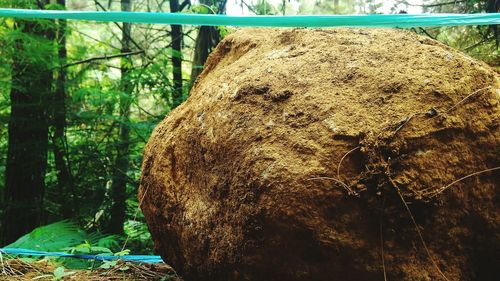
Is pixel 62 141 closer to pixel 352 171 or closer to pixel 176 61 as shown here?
pixel 176 61

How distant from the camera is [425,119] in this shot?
163 centimetres

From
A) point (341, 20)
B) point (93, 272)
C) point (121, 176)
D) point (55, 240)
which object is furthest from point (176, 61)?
point (341, 20)

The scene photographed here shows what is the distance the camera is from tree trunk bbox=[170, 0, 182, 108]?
16.4 ft

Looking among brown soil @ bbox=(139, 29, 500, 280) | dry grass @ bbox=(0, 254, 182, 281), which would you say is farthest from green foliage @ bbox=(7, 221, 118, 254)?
brown soil @ bbox=(139, 29, 500, 280)

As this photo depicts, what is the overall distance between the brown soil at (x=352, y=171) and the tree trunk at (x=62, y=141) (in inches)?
145

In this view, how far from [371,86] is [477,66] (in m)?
0.48

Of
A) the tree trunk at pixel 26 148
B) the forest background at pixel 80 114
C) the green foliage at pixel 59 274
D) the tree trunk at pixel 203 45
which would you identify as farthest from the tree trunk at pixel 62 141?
the green foliage at pixel 59 274

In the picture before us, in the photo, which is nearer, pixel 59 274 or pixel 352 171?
pixel 352 171

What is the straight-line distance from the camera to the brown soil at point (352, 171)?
155 cm

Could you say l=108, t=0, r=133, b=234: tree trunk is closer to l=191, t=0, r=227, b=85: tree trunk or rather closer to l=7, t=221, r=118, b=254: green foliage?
l=191, t=0, r=227, b=85: tree trunk

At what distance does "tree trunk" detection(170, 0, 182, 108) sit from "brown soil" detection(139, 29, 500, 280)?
305 cm

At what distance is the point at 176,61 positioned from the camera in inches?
217

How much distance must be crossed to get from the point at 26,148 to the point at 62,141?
1.37ft

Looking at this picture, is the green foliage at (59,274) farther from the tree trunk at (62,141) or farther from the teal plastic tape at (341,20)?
the tree trunk at (62,141)
